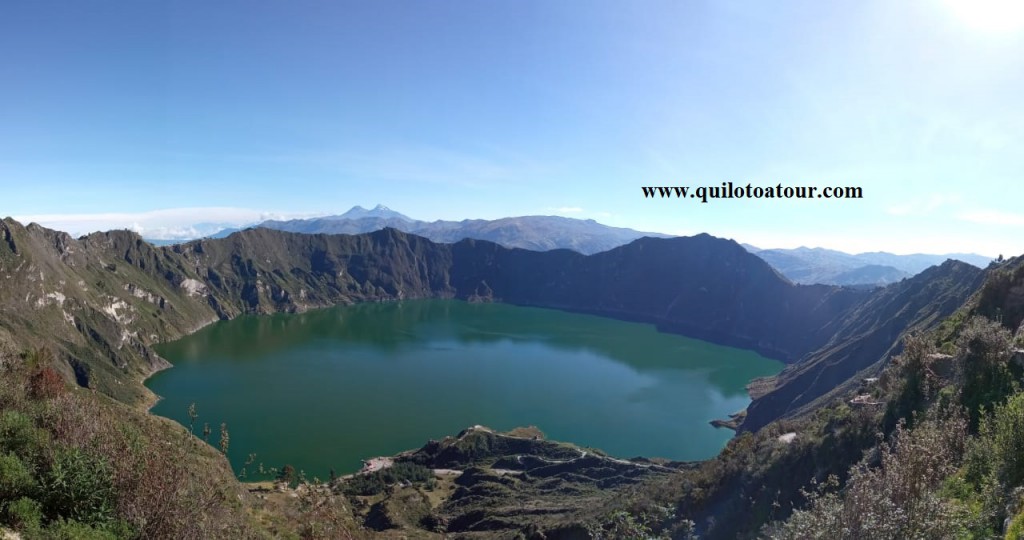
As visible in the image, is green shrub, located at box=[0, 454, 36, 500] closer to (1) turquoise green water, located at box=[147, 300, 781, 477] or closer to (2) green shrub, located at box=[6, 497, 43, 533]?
(2) green shrub, located at box=[6, 497, 43, 533]

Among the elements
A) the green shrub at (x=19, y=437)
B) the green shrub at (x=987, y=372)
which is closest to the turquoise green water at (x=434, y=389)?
the green shrub at (x=19, y=437)

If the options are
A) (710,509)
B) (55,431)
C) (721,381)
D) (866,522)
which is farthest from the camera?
(721,381)

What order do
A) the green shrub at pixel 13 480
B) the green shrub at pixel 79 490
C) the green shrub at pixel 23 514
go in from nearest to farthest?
the green shrub at pixel 23 514, the green shrub at pixel 13 480, the green shrub at pixel 79 490

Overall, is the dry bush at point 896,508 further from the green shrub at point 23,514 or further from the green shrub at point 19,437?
the green shrub at point 19,437

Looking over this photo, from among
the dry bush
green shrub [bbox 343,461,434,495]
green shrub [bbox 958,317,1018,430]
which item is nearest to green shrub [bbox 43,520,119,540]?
the dry bush

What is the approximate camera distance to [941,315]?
80375 millimetres

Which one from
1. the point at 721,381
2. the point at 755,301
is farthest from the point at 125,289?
the point at 755,301

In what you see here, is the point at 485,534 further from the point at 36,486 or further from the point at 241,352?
the point at 241,352

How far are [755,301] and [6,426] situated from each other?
212446 millimetres

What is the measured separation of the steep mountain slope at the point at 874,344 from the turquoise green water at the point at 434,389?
9.39 meters

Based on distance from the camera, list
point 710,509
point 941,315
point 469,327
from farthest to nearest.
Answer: point 469,327 → point 941,315 → point 710,509

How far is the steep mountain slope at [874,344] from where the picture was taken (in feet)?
279

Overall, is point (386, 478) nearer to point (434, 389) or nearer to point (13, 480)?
point (434, 389)

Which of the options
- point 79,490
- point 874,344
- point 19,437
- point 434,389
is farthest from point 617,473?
point 874,344
